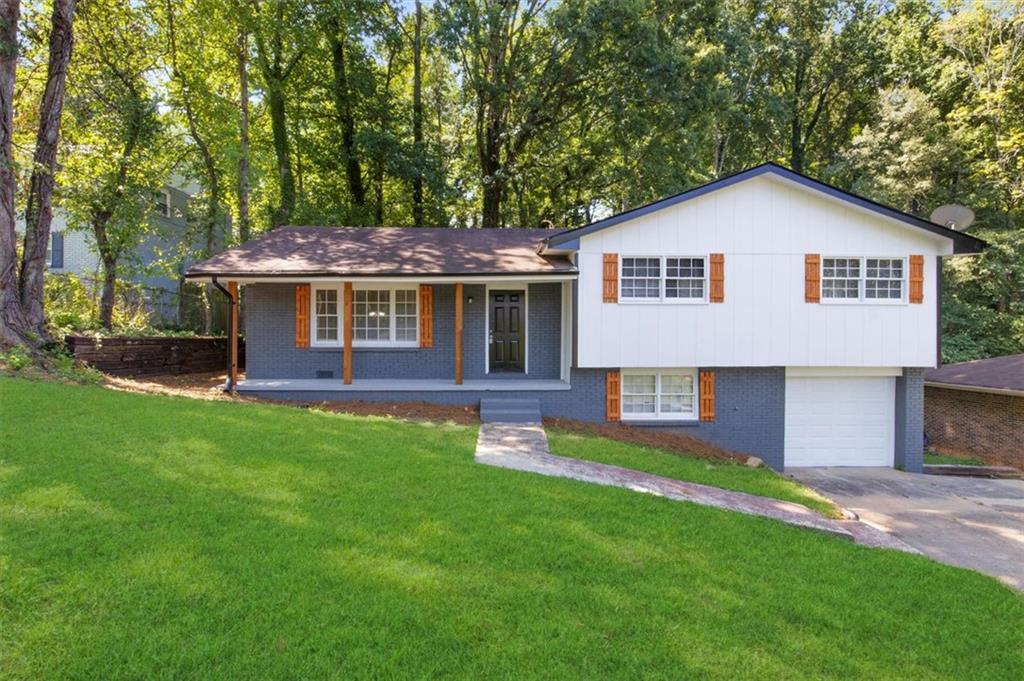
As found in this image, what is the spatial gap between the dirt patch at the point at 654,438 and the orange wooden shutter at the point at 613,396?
0.21 metres

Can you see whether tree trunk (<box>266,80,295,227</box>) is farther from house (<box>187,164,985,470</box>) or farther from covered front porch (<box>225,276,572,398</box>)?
covered front porch (<box>225,276,572,398</box>)

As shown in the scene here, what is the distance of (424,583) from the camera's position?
372 centimetres

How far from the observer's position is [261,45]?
18.8 meters

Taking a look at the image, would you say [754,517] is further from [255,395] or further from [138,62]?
[138,62]

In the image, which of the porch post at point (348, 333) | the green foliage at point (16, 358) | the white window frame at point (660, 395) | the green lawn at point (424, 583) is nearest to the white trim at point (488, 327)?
the white window frame at point (660, 395)

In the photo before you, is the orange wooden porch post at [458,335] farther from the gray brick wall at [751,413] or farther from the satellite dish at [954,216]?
the satellite dish at [954,216]

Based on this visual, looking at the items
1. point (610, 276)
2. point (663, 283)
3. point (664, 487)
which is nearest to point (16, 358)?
point (610, 276)

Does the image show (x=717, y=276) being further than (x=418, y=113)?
No

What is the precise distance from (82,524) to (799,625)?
4891 millimetres

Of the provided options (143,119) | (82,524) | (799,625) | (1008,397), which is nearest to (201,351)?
(143,119)

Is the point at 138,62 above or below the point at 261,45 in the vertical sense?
below

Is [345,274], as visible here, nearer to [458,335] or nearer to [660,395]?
[458,335]

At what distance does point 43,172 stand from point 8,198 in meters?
0.87

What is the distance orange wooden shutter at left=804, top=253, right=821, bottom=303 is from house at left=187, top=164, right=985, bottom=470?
0.11 ft
